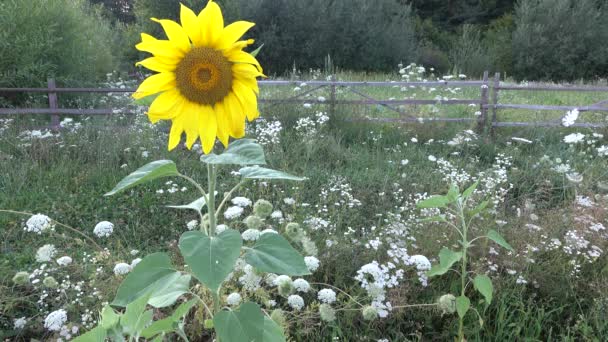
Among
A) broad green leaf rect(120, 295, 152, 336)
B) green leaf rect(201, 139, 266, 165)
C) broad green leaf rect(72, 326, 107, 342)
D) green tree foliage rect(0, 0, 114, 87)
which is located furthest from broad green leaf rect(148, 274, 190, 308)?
green tree foliage rect(0, 0, 114, 87)

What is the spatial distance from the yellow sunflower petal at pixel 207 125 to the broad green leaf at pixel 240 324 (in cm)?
44

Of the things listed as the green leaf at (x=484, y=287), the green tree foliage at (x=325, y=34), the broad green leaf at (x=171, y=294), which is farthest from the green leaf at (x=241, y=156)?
the green tree foliage at (x=325, y=34)

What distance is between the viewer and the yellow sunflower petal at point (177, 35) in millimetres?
1349

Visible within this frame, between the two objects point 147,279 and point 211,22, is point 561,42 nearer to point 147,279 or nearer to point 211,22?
point 211,22

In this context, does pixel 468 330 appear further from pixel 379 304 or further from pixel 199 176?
pixel 199 176

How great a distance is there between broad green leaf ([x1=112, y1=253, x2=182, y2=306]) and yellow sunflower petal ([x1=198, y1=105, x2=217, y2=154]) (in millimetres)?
329

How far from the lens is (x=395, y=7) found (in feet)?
59.9

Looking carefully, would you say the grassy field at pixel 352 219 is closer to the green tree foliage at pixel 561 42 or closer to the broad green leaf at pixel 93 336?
the broad green leaf at pixel 93 336

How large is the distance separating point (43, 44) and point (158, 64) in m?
8.70

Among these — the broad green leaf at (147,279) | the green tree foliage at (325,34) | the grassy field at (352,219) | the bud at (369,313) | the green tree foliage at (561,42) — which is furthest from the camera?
the green tree foliage at (561,42)

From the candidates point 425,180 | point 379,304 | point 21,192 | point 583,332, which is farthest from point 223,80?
point 21,192

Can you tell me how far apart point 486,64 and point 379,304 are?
54.1ft

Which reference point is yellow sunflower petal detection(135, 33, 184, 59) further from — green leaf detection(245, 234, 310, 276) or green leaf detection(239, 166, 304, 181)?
green leaf detection(245, 234, 310, 276)

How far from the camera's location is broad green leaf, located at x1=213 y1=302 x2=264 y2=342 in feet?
4.29
